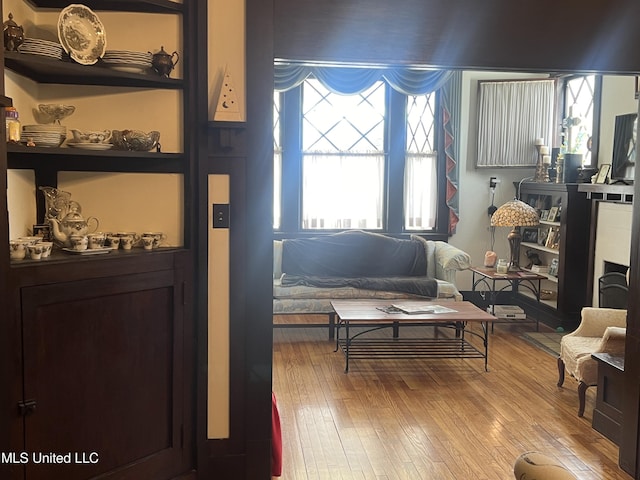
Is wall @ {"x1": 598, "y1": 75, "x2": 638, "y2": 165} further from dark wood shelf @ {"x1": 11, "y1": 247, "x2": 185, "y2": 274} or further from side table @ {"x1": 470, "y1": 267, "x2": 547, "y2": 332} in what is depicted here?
dark wood shelf @ {"x1": 11, "y1": 247, "x2": 185, "y2": 274}

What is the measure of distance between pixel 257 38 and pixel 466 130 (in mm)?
4695

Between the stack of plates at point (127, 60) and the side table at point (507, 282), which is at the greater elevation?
the stack of plates at point (127, 60)

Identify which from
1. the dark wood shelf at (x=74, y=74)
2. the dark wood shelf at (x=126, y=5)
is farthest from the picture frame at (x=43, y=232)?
the dark wood shelf at (x=126, y=5)

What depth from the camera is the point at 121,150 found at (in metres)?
2.72

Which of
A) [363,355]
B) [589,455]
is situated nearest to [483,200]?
[363,355]

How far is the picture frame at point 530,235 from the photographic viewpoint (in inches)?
276

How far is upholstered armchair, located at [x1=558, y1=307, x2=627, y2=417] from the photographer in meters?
3.89

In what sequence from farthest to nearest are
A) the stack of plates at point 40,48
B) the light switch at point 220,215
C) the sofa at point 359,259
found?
the sofa at point 359,259, the light switch at point 220,215, the stack of plates at point 40,48

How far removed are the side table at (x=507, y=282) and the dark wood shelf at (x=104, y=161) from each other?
12.6 feet

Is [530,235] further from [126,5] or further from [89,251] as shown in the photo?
[89,251]

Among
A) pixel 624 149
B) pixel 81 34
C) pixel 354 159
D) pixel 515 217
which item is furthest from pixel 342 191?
pixel 81 34

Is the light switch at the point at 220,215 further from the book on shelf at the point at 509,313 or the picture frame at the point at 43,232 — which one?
the book on shelf at the point at 509,313

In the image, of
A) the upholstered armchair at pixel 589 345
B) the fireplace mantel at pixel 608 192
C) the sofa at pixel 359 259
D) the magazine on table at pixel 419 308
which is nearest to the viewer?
the upholstered armchair at pixel 589 345

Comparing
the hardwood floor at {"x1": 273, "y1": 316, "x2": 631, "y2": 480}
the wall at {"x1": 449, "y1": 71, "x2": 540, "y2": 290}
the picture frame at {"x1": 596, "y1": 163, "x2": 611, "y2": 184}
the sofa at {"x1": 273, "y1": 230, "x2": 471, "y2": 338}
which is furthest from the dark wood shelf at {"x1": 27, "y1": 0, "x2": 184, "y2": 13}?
the wall at {"x1": 449, "y1": 71, "x2": 540, "y2": 290}
